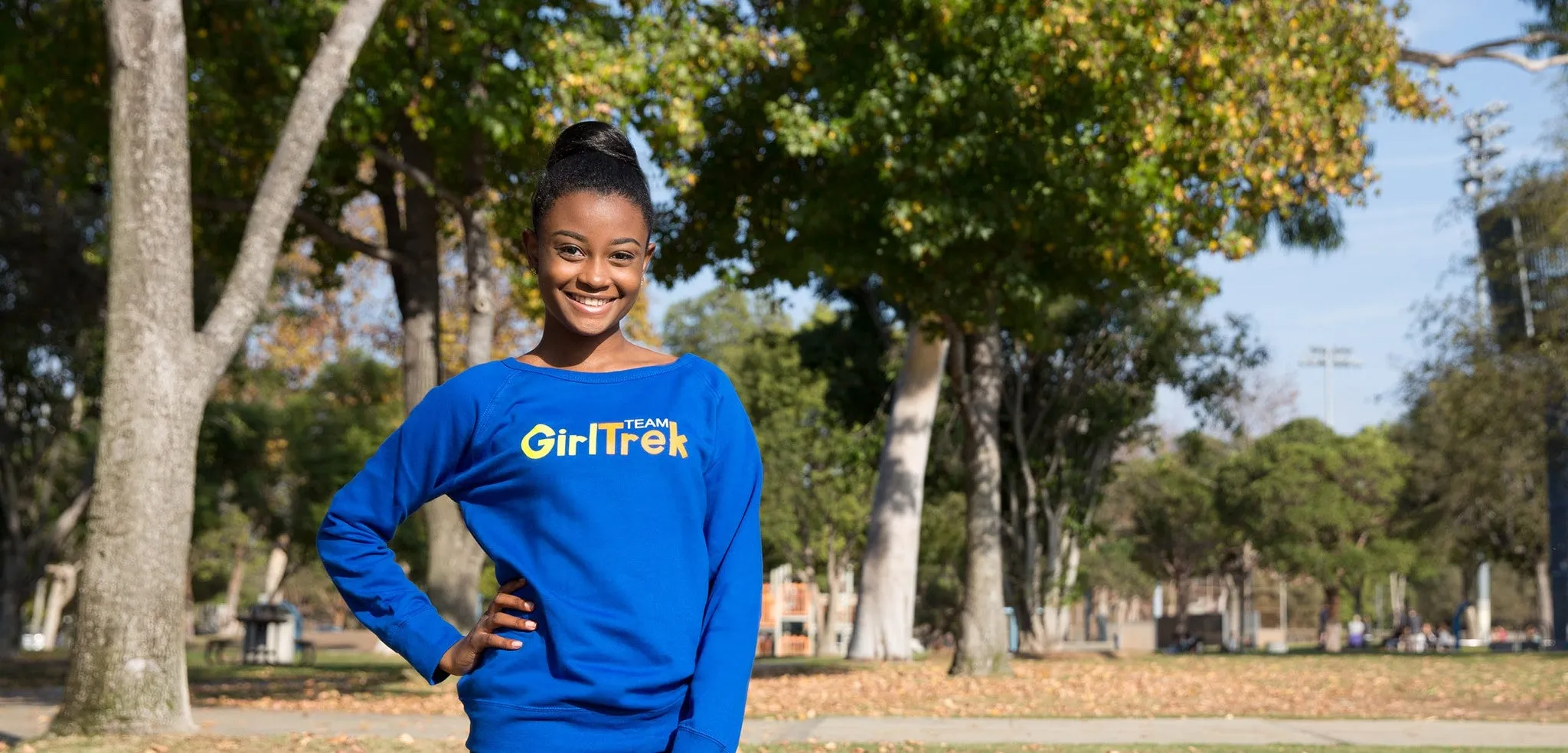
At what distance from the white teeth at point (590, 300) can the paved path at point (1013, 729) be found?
8.23 metres

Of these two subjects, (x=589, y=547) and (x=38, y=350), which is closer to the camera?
(x=589, y=547)

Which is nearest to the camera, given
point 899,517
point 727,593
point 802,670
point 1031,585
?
point 727,593

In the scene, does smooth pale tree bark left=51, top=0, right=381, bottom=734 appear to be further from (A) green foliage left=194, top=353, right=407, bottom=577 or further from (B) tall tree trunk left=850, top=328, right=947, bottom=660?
(A) green foliage left=194, top=353, right=407, bottom=577

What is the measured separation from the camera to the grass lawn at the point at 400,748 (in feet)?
29.5

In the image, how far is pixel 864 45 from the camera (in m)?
17.8

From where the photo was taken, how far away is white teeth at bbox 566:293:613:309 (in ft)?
8.76

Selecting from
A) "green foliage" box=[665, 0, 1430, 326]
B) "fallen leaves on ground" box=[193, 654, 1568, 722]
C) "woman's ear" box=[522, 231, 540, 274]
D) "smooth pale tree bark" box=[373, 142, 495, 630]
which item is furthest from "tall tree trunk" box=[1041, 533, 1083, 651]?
"woman's ear" box=[522, 231, 540, 274]

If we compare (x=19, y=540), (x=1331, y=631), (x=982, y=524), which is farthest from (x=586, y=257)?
(x=1331, y=631)

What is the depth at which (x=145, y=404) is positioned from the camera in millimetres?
9781

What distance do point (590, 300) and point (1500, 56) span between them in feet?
76.3

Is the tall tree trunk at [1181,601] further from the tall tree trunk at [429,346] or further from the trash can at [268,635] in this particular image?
the tall tree trunk at [429,346]

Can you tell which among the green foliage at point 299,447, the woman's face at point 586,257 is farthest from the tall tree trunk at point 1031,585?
the woman's face at point 586,257

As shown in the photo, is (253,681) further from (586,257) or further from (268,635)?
(586,257)

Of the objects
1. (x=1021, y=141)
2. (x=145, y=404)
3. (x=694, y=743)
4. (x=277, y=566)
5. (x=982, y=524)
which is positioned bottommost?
(x=694, y=743)
